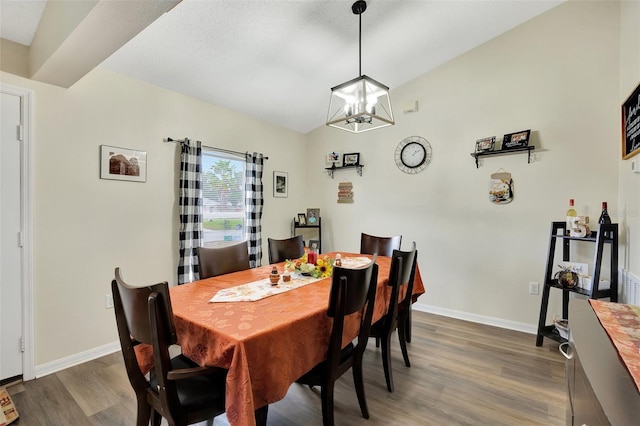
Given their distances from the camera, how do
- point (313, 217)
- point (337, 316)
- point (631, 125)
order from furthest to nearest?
point (313, 217), point (631, 125), point (337, 316)

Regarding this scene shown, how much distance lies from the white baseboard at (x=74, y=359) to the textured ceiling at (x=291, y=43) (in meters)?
2.40

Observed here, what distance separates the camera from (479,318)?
10.6ft

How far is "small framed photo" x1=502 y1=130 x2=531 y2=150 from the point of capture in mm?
2865

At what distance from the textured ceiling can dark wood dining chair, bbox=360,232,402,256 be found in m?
1.91

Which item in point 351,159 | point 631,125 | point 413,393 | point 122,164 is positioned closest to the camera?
point 413,393

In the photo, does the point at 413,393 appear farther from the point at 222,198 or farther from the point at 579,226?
the point at 222,198

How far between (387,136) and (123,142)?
2.94 meters

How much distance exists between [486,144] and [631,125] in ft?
3.63

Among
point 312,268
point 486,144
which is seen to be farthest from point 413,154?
point 312,268

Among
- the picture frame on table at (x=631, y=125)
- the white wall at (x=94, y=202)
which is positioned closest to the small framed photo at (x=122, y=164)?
the white wall at (x=94, y=202)

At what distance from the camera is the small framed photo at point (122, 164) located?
2498 mm

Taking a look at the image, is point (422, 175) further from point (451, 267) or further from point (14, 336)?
point (14, 336)

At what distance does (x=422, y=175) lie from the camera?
141 inches

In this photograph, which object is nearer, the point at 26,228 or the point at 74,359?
the point at 26,228
